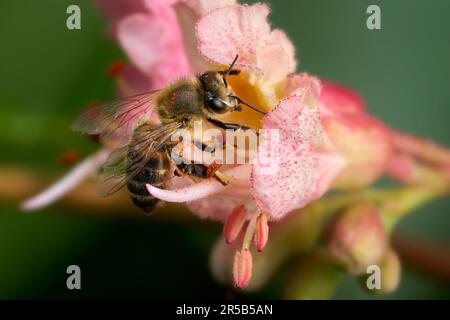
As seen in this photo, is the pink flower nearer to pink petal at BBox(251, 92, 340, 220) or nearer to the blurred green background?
pink petal at BBox(251, 92, 340, 220)

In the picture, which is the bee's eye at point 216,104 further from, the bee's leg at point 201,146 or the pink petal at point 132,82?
the pink petal at point 132,82

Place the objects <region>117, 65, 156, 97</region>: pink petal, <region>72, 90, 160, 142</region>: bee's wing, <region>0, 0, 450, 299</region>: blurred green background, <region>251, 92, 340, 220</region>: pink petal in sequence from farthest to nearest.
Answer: <region>0, 0, 450, 299</region>: blurred green background
<region>117, 65, 156, 97</region>: pink petal
<region>72, 90, 160, 142</region>: bee's wing
<region>251, 92, 340, 220</region>: pink petal

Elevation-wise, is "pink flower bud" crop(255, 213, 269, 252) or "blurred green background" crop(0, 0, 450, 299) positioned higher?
"blurred green background" crop(0, 0, 450, 299)

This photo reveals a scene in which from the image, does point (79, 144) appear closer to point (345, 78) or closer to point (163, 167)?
point (345, 78)

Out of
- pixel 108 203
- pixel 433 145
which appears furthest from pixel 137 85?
pixel 433 145

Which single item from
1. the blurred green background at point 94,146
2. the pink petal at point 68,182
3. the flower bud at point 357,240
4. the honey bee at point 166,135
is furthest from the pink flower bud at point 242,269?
the blurred green background at point 94,146

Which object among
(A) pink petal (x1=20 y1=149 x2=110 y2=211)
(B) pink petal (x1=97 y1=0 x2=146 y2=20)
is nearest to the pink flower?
(B) pink petal (x1=97 y1=0 x2=146 y2=20)

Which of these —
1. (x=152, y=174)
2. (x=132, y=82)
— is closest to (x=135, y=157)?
(x=152, y=174)
